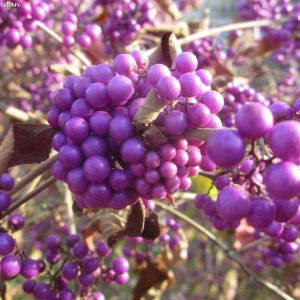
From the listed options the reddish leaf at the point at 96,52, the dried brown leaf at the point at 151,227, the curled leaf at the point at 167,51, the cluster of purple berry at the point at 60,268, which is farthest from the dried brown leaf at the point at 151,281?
the curled leaf at the point at 167,51

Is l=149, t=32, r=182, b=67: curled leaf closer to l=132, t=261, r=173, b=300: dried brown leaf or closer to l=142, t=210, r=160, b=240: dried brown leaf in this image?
l=142, t=210, r=160, b=240: dried brown leaf

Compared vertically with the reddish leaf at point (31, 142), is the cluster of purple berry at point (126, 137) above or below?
above

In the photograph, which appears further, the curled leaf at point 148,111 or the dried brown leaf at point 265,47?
the dried brown leaf at point 265,47

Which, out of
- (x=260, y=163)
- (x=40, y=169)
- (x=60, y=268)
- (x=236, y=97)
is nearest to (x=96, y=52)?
(x=236, y=97)

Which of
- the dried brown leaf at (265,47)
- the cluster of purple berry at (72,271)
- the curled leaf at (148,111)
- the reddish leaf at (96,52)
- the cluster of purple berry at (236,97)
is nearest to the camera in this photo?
the curled leaf at (148,111)

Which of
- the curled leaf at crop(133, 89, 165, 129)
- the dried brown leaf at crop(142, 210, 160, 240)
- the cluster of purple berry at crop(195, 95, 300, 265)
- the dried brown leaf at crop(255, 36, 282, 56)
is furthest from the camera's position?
the dried brown leaf at crop(255, 36, 282, 56)

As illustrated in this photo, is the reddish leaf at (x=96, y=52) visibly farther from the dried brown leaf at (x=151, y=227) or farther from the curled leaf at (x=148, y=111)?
the curled leaf at (x=148, y=111)

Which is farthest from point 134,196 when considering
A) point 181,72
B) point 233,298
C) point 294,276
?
point 233,298

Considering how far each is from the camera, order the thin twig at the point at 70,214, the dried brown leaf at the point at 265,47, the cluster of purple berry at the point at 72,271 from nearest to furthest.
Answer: the cluster of purple berry at the point at 72,271
the thin twig at the point at 70,214
the dried brown leaf at the point at 265,47

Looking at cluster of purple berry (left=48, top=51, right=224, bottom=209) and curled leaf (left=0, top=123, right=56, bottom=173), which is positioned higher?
cluster of purple berry (left=48, top=51, right=224, bottom=209)

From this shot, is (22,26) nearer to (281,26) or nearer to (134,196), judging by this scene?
(134,196)

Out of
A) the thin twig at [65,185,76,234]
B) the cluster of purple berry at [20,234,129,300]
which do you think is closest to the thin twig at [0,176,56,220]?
the cluster of purple berry at [20,234,129,300]
